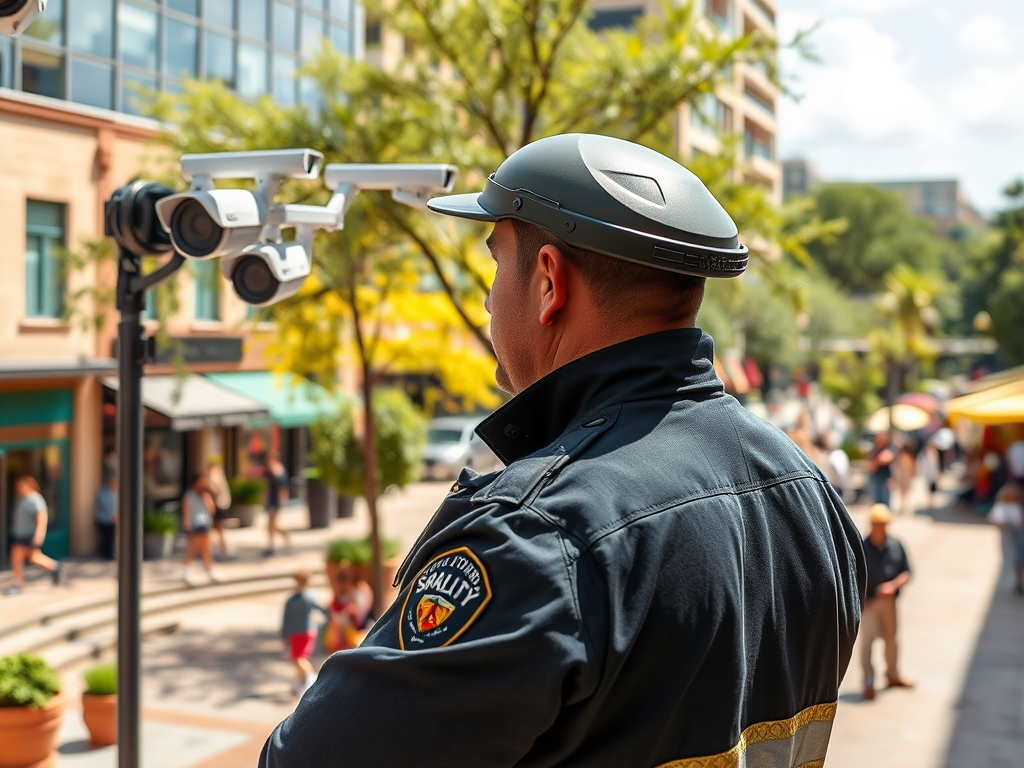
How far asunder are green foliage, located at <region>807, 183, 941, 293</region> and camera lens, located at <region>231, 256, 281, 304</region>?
8066cm

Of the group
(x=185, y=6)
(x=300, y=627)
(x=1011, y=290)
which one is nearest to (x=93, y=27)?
(x=185, y=6)

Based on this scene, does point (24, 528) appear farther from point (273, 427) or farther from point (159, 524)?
point (273, 427)

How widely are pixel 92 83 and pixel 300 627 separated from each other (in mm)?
9564

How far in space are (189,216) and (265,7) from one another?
17.7 metres

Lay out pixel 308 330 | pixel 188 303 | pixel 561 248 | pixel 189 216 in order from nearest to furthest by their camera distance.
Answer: pixel 561 248 → pixel 189 216 → pixel 308 330 → pixel 188 303

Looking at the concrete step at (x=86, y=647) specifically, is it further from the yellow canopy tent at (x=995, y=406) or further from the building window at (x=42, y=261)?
the yellow canopy tent at (x=995, y=406)

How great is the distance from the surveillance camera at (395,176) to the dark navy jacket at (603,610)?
2.92m

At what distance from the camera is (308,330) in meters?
13.4

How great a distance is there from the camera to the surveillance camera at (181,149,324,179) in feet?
13.3

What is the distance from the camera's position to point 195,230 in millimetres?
4039

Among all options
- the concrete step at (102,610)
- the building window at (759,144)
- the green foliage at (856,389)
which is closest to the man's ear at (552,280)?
the concrete step at (102,610)

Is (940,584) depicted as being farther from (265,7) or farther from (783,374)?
(783,374)

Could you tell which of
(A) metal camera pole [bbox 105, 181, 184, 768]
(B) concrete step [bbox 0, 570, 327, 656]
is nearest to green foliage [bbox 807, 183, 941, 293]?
(B) concrete step [bbox 0, 570, 327, 656]

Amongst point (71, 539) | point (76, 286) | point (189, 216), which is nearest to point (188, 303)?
point (76, 286)
